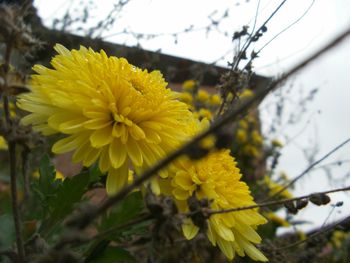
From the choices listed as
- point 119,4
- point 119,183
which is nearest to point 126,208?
point 119,183

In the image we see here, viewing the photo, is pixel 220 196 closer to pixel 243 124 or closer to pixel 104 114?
pixel 104 114

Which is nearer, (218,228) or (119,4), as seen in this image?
(218,228)

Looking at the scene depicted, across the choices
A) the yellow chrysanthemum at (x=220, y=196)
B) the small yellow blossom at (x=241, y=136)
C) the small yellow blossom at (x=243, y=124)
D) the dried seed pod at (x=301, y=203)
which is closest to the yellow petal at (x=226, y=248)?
the yellow chrysanthemum at (x=220, y=196)

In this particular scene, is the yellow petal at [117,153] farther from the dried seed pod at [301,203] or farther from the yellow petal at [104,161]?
the dried seed pod at [301,203]

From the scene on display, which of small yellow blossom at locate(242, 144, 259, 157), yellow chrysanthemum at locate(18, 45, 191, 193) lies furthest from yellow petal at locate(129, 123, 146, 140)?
small yellow blossom at locate(242, 144, 259, 157)

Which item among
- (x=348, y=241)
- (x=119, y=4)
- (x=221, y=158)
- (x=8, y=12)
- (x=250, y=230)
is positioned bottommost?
(x=348, y=241)

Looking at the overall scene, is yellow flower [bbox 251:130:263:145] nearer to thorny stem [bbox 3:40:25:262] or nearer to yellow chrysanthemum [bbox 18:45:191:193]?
yellow chrysanthemum [bbox 18:45:191:193]

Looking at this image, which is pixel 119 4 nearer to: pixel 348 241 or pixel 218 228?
pixel 218 228
